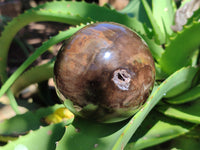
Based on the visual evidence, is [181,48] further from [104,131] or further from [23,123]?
[23,123]

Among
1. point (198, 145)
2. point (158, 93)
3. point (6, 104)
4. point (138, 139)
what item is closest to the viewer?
point (158, 93)

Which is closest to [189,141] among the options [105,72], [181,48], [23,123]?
[181,48]

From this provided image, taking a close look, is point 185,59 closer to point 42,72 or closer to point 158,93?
point 158,93

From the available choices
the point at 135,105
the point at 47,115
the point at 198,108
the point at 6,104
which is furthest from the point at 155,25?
the point at 6,104

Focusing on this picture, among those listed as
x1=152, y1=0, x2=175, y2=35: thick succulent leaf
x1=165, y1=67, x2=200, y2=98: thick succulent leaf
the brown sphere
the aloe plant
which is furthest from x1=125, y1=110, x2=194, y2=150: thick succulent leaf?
x1=152, y1=0, x2=175, y2=35: thick succulent leaf

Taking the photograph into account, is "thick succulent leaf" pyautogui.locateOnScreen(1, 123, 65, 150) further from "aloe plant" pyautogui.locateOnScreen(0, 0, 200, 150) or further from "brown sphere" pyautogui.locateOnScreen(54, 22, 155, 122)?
"brown sphere" pyautogui.locateOnScreen(54, 22, 155, 122)

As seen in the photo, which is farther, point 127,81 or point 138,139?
point 138,139

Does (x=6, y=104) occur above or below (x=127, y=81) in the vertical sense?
below
